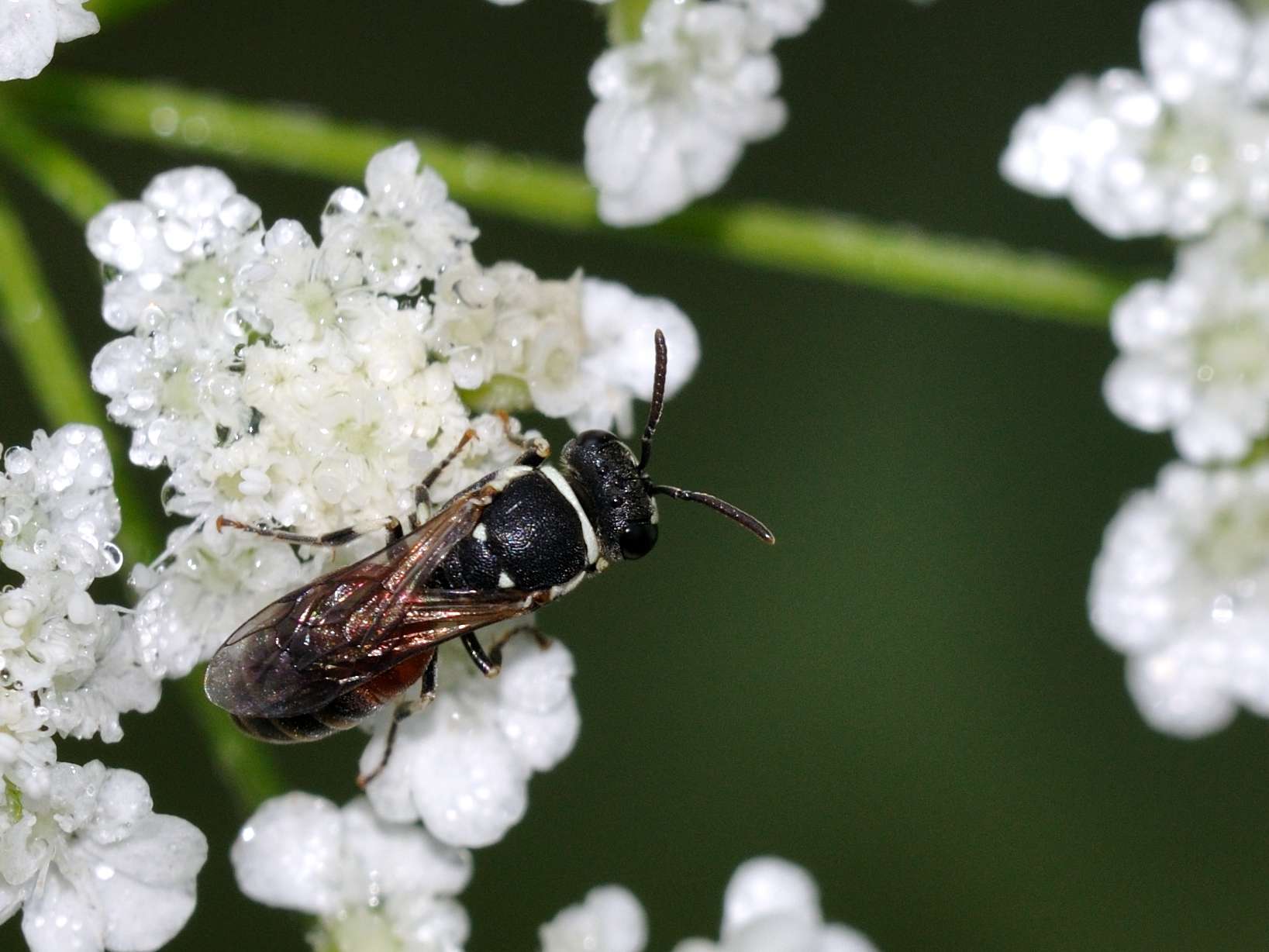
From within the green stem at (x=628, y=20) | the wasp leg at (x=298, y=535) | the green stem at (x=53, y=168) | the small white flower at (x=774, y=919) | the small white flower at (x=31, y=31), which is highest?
the green stem at (x=628, y=20)

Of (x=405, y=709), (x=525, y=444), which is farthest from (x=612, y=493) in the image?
(x=405, y=709)

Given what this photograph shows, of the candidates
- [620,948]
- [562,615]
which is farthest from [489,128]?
[620,948]

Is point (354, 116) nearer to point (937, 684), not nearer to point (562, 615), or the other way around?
point (562, 615)

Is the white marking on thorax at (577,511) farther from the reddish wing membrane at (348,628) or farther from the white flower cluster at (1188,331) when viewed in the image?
the white flower cluster at (1188,331)

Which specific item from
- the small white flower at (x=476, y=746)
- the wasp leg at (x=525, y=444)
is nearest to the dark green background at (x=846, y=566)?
the small white flower at (x=476, y=746)

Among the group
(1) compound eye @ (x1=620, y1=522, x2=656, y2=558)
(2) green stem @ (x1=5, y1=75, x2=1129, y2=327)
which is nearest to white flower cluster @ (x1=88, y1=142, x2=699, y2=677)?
(1) compound eye @ (x1=620, y1=522, x2=656, y2=558)

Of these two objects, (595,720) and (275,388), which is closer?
(275,388)
